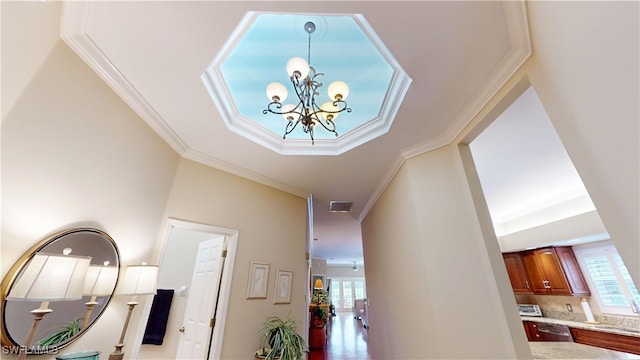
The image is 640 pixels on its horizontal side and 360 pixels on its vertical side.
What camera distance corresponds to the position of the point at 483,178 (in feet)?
11.8

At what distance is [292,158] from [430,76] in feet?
5.74

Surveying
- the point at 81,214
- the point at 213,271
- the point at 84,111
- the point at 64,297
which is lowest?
the point at 64,297

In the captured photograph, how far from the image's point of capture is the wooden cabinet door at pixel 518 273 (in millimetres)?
5116

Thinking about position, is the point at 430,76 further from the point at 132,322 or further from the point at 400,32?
the point at 132,322

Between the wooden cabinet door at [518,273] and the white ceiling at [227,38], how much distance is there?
A: 460 cm

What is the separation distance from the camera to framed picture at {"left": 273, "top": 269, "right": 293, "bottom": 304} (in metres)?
3.20

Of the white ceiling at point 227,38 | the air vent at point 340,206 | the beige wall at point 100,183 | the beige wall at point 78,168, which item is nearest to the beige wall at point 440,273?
the white ceiling at point 227,38

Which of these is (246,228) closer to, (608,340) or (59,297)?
(59,297)

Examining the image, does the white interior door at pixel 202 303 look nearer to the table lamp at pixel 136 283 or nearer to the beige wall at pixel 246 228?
the beige wall at pixel 246 228

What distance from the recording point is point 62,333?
1554mm

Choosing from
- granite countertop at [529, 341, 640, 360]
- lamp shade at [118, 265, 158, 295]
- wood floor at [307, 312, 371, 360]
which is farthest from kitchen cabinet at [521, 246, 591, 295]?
lamp shade at [118, 265, 158, 295]

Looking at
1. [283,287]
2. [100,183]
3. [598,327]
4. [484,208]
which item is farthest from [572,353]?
[100,183]

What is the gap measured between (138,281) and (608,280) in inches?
262

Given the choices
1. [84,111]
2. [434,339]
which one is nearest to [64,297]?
[84,111]
